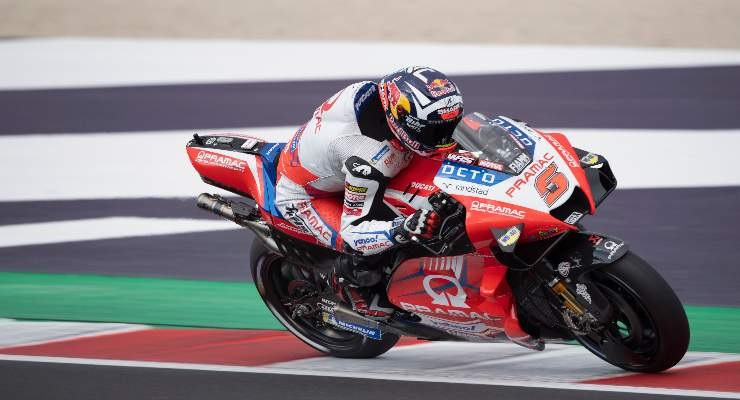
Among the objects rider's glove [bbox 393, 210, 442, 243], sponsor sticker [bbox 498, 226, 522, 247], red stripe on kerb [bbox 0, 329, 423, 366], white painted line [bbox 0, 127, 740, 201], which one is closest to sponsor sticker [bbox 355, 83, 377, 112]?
rider's glove [bbox 393, 210, 442, 243]

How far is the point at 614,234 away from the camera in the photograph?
8852mm

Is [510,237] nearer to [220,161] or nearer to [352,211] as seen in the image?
[352,211]

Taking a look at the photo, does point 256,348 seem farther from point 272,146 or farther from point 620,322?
point 620,322

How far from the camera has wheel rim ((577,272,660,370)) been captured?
5.53m

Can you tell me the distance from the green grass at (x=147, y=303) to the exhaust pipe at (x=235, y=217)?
35.7 inches

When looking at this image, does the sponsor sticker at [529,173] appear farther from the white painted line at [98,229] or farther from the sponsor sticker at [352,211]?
the white painted line at [98,229]

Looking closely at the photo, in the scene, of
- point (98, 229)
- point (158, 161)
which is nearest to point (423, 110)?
point (98, 229)

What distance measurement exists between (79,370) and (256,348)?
38.6 inches

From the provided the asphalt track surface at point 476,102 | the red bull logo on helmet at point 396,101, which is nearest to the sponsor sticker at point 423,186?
the red bull logo on helmet at point 396,101

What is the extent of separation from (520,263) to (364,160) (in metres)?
0.87

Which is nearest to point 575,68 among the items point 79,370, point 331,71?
point 331,71

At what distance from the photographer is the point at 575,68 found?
13.3m

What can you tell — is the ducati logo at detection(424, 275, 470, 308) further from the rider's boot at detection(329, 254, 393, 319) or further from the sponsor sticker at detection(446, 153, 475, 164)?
the sponsor sticker at detection(446, 153, 475, 164)

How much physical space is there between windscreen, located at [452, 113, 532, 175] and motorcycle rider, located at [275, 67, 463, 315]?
131mm
